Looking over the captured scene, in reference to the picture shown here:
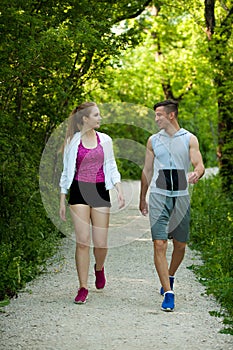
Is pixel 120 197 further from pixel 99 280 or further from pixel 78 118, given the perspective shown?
pixel 99 280

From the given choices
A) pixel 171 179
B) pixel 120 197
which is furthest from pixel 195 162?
pixel 120 197

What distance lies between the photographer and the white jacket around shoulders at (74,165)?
25.6ft

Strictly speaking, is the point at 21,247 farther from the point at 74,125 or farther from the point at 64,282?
the point at 74,125

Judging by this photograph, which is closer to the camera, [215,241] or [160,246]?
[160,246]

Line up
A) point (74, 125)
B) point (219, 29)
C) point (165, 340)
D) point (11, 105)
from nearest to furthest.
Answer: point (165, 340) < point (74, 125) < point (11, 105) < point (219, 29)

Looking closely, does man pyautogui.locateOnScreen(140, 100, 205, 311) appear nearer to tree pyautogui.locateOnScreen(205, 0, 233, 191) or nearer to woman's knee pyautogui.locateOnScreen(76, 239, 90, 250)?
woman's knee pyautogui.locateOnScreen(76, 239, 90, 250)

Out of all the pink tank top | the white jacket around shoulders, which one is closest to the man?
the white jacket around shoulders

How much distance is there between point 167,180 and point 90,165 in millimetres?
854

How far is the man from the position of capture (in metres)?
7.35

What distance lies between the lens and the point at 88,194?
7719 mm

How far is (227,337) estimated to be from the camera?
20.8 ft

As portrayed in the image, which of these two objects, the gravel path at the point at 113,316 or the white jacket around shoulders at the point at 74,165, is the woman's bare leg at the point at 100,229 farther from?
the gravel path at the point at 113,316

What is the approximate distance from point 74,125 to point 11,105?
2.99 meters

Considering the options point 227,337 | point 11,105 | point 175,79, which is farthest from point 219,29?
point 175,79
